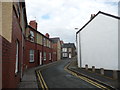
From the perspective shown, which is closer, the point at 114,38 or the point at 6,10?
the point at 6,10

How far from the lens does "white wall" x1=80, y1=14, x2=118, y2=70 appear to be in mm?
18656

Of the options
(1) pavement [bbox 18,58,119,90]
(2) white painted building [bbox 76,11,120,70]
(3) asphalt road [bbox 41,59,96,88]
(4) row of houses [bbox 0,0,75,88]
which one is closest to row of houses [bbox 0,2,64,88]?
(4) row of houses [bbox 0,0,75,88]

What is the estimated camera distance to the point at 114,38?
1866cm

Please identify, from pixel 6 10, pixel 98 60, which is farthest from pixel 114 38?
pixel 6 10

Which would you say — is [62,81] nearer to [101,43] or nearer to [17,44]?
[17,44]

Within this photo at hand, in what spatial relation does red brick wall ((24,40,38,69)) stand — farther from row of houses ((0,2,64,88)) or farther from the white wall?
the white wall

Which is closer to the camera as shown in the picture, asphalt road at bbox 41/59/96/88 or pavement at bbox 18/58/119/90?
pavement at bbox 18/58/119/90

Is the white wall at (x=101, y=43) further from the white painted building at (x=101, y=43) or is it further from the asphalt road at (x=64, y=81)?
the asphalt road at (x=64, y=81)

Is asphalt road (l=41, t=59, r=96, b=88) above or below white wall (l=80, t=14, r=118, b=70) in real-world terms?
below

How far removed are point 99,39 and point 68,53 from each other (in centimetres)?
5620

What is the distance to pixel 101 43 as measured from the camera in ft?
66.3

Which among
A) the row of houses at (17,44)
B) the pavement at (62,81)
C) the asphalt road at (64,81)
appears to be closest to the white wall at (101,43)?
the pavement at (62,81)

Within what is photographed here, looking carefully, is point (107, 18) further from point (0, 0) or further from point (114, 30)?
point (0, 0)

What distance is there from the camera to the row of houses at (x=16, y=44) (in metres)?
4.81
